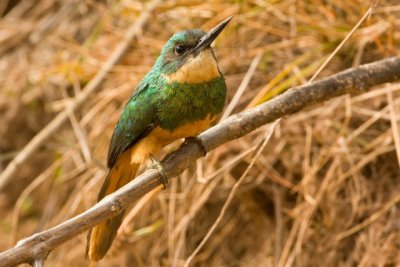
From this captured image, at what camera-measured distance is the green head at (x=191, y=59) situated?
2.00 metres

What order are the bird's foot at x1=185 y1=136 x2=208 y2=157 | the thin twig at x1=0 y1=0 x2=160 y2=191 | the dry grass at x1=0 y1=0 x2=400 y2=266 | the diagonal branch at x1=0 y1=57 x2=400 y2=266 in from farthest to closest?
the thin twig at x1=0 y1=0 x2=160 y2=191 → the dry grass at x1=0 y1=0 x2=400 y2=266 → the bird's foot at x1=185 y1=136 x2=208 y2=157 → the diagonal branch at x1=0 y1=57 x2=400 y2=266

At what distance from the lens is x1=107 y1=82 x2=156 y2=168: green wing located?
2051mm

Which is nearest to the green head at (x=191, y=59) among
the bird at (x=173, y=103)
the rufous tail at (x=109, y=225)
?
the bird at (x=173, y=103)

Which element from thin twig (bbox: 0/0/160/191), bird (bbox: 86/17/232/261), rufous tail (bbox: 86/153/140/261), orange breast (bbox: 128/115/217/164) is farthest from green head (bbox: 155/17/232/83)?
thin twig (bbox: 0/0/160/191)

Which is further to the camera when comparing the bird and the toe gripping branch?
the bird

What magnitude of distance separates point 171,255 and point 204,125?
91cm

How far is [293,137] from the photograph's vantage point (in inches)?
107

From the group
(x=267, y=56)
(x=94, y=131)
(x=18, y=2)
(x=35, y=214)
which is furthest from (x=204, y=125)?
(x=18, y=2)

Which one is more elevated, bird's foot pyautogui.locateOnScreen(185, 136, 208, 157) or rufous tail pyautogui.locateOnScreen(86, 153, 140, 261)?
bird's foot pyautogui.locateOnScreen(185, 136, 208, 157)

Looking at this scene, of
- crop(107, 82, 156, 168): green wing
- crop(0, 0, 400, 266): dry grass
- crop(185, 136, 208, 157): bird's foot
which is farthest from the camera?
crop(0, 0, 400, 266): dry grass

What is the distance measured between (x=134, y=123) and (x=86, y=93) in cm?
117

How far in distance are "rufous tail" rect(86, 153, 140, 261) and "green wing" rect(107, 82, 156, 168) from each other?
5 cm

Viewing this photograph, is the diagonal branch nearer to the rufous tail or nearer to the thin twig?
the rufous tail

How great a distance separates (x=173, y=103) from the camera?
199 centimetres
